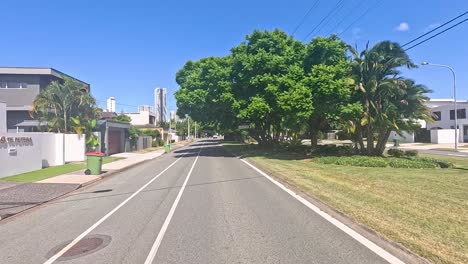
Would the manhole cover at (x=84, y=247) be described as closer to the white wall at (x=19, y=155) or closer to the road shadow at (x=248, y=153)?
the white wall at (x=19, y=155)

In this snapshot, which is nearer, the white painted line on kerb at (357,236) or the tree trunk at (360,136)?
the white painted line on kerb at (357,236)

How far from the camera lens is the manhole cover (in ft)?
20.7

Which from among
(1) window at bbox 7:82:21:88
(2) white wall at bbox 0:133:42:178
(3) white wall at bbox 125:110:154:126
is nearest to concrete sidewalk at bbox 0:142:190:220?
(2) white wall at bbox 0:133:42:178

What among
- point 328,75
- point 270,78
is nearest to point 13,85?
point 270,78

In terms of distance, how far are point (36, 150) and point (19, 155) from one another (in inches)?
79.3

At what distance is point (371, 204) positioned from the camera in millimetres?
9500

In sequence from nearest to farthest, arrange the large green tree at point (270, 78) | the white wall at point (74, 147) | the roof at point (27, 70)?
the large green tree at point (270, 78)
the white wall at point (74, 147)
the roof at point (27, 70)

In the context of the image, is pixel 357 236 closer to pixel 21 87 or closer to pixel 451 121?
pixel 21 87

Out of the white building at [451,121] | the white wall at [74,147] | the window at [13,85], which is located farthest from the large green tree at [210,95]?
the white building at [451,121]

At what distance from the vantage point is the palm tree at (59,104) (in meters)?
28.3

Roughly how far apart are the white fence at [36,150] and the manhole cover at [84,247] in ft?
41.6

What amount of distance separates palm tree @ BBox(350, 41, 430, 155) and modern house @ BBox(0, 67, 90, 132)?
3267 cm

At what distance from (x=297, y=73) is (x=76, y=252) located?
21.9 meters

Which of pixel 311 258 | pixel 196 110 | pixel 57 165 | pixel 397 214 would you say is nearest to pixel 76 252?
pixel 311 258
